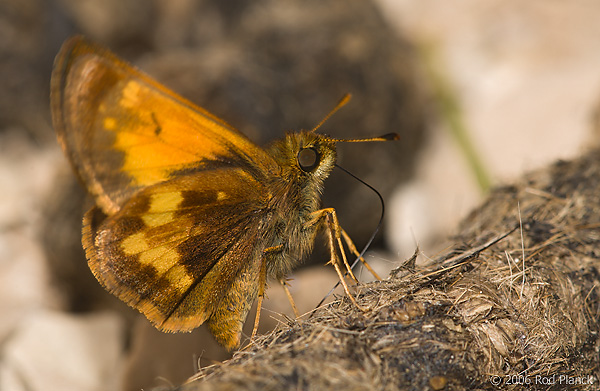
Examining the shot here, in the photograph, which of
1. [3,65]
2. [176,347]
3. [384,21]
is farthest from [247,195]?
[3,65]

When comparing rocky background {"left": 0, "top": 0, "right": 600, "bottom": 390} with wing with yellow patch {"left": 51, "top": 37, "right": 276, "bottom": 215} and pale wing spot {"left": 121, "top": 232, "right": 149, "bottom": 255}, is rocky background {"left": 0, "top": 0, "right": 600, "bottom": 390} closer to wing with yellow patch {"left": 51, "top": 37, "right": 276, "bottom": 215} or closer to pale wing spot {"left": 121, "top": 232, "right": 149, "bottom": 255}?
pale wing spot {"left": 121, "top": 232, "right": 149, "bottom": 255}

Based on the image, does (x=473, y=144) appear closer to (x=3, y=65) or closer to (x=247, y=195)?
(x=247, y=195)

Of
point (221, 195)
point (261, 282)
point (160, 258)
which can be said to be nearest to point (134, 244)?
point (160, 258)

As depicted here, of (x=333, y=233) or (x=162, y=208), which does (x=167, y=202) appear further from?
(x=333, y=233)

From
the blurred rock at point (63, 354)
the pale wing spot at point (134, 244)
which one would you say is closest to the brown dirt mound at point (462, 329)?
the pale wing spot at point (134, 244)

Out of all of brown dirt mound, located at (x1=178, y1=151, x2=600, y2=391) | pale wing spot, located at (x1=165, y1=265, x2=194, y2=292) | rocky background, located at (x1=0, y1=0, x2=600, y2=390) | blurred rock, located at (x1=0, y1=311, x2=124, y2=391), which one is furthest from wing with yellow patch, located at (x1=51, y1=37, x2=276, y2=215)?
blurred rock, located at (x1=0, y1=311, x2=124, y2=391)

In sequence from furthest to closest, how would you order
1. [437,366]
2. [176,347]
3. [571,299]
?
[176,347] → [571,299] → [437,366]

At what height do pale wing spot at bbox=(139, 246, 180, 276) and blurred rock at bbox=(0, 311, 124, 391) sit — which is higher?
pale wing spot at bbox=(139, 246, 180, 276)
